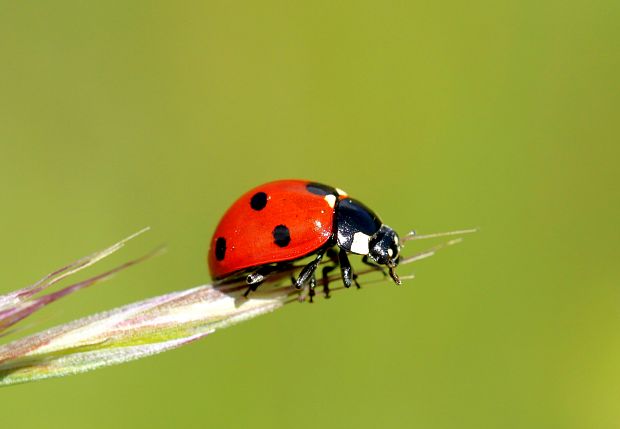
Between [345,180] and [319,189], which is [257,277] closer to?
[319,189]

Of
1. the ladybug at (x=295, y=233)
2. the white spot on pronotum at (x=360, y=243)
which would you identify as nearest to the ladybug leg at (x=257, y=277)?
the ladybug at (x=295, y=233)

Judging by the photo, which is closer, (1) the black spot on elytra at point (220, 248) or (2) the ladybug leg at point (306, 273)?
(2) the ladybug leg at point (306, 273)

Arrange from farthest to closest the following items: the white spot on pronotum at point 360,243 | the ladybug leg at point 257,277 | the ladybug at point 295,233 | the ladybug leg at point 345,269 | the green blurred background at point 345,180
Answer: the green blurred background at point 345,180
the white spot on pronotum at point 360,243
the ladybug at point 295,233
the ladybug leg at point 345,269
the ladybug leg at point 257,277

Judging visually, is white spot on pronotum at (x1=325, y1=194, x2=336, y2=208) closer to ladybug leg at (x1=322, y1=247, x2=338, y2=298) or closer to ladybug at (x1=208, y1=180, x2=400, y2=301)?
ladybug at (x1=208, y1=180, x2=400, y2=301)

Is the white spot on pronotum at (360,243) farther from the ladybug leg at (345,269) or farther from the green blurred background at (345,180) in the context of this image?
the green blurred background at (345,180)

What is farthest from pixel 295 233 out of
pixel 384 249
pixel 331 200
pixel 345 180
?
pixel 345 180

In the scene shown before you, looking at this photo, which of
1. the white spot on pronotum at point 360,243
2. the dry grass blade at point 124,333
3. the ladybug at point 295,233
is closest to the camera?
the dry grass blade at point 124,333

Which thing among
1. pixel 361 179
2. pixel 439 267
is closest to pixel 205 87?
pixel 361 179
